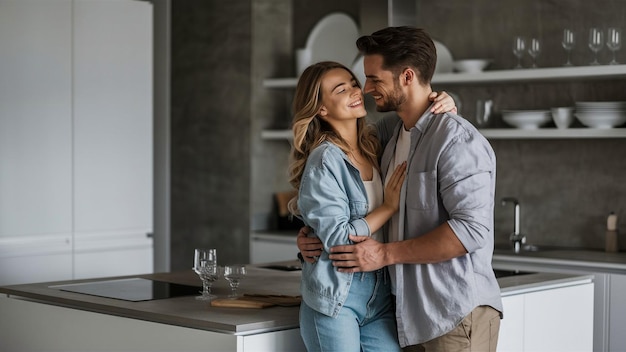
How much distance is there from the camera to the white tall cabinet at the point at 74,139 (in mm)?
5086

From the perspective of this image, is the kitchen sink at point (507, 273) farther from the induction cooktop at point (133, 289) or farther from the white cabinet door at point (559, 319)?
the induction cooktop at point (133, 289)

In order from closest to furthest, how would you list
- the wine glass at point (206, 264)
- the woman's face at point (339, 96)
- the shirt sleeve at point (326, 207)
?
the shirt sleeve at point (326, 207) < the woman's face at point (339, 96) < the wine glass at point (206, 264)

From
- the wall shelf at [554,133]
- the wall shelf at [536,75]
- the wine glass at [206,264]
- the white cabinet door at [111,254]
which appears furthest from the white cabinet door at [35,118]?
the wall shelf at [554,133]

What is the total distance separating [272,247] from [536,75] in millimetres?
1939

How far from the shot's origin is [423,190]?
272 cm

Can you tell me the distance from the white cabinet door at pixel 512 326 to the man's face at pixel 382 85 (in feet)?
3.15

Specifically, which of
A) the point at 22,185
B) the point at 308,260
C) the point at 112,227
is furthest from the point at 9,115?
the point at 308,260

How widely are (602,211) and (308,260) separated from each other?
9.58 feet

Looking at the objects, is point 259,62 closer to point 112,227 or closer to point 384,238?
point 112,227

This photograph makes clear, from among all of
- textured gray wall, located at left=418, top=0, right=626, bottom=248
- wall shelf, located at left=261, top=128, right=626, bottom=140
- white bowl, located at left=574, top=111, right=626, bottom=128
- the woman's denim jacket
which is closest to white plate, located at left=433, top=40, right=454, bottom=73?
textured gray wall, located at left=418, top=0, right=626, bottom=248

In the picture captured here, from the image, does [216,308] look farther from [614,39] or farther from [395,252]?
[614,39]

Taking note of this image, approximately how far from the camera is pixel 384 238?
294 cm

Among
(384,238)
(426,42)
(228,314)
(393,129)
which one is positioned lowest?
(228,314)

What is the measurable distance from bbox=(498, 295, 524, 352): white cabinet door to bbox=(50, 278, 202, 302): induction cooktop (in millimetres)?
1069
